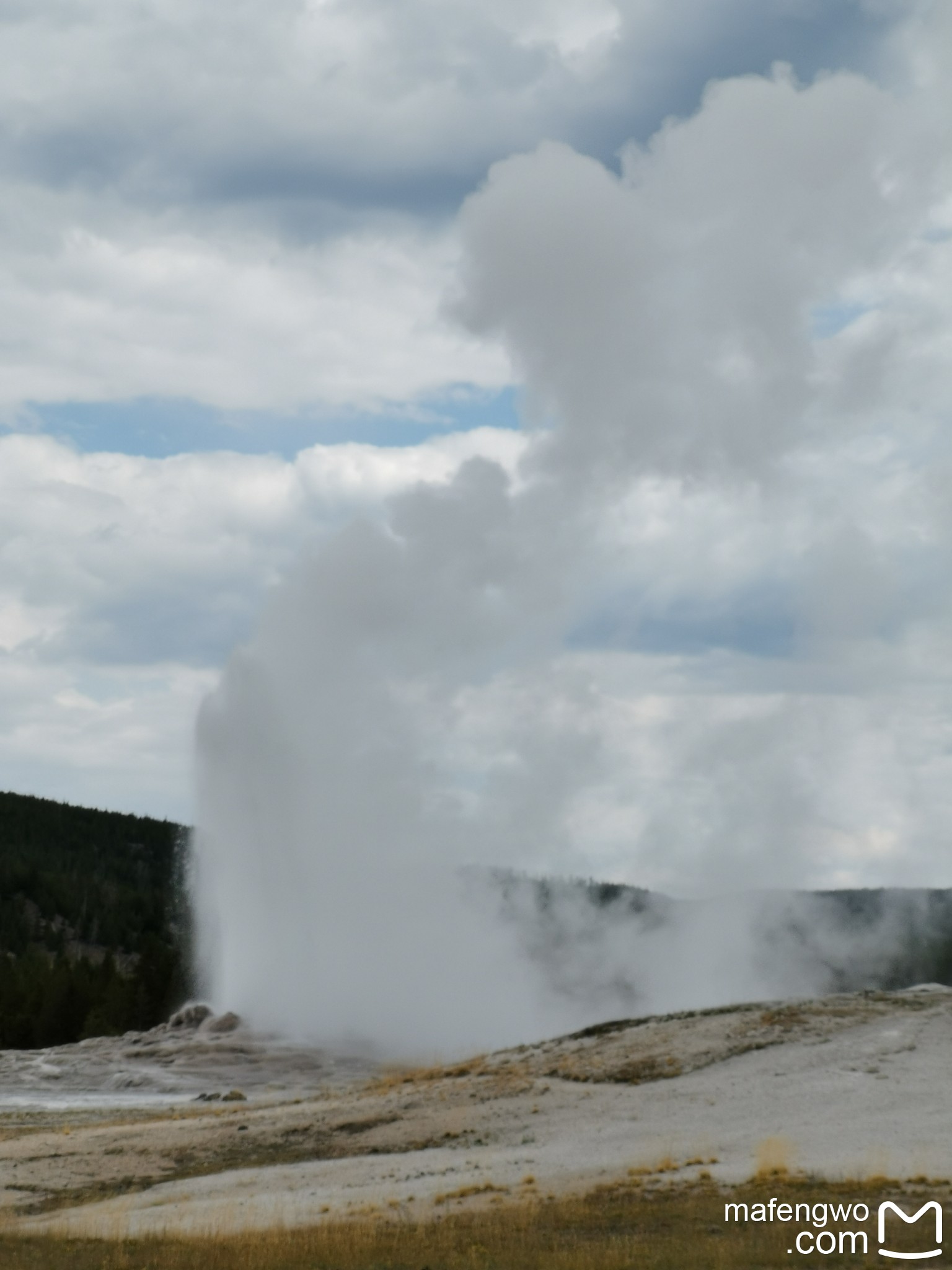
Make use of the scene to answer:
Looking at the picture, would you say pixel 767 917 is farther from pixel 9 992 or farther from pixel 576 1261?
pixel 576 1261

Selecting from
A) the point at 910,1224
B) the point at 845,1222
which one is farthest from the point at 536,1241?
the point at 910,1224

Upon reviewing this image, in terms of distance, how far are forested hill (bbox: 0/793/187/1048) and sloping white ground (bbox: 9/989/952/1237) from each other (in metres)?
43.9

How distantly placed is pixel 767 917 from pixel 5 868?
96.9 m

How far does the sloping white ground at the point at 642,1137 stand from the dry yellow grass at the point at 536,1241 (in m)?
1.14

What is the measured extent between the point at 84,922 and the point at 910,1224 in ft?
432

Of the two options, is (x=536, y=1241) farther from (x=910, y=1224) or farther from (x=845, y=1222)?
(x=910, y=1224)

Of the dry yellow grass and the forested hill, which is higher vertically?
the forested hill

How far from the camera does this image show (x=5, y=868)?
14538cm

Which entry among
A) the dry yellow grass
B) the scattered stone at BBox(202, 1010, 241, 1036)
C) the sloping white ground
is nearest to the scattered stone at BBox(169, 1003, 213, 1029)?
the scattered stone at BBox(202, 1010, 241, 1036)

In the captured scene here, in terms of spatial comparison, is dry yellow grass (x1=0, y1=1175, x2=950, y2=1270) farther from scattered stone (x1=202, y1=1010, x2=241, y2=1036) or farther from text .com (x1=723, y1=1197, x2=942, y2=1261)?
scattered stone (x1=202, y1=1010, x2=241, y2=1036)

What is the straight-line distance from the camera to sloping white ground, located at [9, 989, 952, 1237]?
22.5 meters

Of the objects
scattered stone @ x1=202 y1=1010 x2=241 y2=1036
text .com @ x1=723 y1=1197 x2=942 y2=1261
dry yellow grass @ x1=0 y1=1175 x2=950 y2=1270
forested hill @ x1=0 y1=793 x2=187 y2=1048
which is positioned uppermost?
forested hill @ x1=0 y1=793 x2=187 y2=1048

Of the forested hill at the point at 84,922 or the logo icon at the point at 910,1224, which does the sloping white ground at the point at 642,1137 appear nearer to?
the logo icon at the point at 910,1224

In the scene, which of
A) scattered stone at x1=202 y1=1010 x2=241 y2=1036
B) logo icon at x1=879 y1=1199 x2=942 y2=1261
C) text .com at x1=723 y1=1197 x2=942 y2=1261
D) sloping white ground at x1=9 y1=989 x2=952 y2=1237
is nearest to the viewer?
logo icon at x1=879 y1=1199 x2=942 y2=1261
